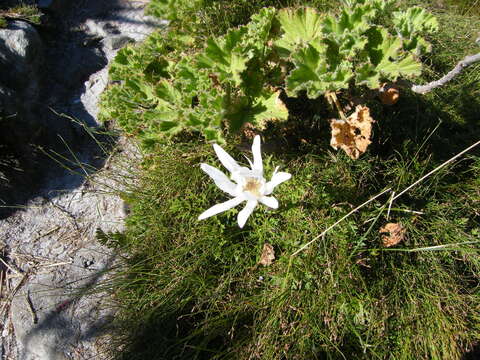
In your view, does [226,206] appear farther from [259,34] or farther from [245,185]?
[259,34]

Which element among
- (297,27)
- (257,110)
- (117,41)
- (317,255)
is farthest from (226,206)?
(117,41)

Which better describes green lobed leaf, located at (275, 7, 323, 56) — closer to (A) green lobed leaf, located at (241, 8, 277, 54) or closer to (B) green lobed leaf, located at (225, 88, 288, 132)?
(A) green lobed leaf, located at (241, 8, 277, 54)

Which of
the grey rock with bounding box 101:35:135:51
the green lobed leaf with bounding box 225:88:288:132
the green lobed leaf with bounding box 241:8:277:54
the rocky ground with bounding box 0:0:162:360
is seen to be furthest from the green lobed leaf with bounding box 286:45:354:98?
the grey rock with bounding box 101:35:135:51

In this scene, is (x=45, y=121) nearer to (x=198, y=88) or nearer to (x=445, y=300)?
(x=198, y=88)

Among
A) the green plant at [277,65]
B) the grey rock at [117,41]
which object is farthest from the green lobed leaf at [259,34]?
the grey rock at [117,41]

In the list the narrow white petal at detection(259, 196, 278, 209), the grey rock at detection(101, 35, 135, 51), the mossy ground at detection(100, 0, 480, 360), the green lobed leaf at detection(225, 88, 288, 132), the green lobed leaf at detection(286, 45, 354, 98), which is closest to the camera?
the narrow white petal at detection(259, 196, 278, 209)

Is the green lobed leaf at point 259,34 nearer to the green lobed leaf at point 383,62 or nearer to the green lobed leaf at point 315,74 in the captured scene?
the green lobed leaf at point 315,74

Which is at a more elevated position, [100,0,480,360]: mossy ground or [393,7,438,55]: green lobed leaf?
[393,7,438,55]: green lobed leaf
